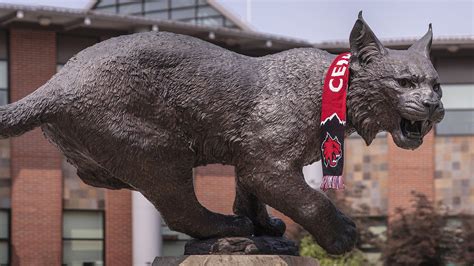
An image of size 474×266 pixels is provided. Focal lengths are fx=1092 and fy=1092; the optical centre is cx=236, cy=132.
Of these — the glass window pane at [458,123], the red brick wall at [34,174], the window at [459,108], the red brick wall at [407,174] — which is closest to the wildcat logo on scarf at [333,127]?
the red brick wall at [34,174]

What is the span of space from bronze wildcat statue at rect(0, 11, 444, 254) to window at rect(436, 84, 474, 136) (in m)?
19.3

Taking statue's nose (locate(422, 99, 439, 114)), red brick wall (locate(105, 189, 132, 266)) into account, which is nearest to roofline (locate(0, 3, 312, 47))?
red brick wall (locate(105, 189, 132, 266))

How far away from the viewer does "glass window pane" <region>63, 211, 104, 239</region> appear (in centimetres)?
2341

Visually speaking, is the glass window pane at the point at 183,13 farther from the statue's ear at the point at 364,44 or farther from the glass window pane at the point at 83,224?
the statue's ear at the point at 364,44

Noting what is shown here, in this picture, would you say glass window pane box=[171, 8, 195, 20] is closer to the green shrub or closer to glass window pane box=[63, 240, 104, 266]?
glass window pane box=[63, 240, 104, 266]

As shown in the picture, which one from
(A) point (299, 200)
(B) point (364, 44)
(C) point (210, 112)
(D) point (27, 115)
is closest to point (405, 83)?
(B) point (364, 44)

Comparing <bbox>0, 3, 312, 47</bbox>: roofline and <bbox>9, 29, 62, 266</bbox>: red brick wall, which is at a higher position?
<bbox>0, 3, 312, 47</bbox>: roofline

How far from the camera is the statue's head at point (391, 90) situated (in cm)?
659

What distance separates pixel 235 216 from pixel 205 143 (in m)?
0.62

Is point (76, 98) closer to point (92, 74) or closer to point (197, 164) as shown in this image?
point (92, 74)

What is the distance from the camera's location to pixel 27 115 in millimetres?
6645

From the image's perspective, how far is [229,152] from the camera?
684cm

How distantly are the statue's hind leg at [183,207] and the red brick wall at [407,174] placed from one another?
751 inches

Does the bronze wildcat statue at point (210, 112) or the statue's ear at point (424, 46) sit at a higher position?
the statue's ear at point (424, 46)
